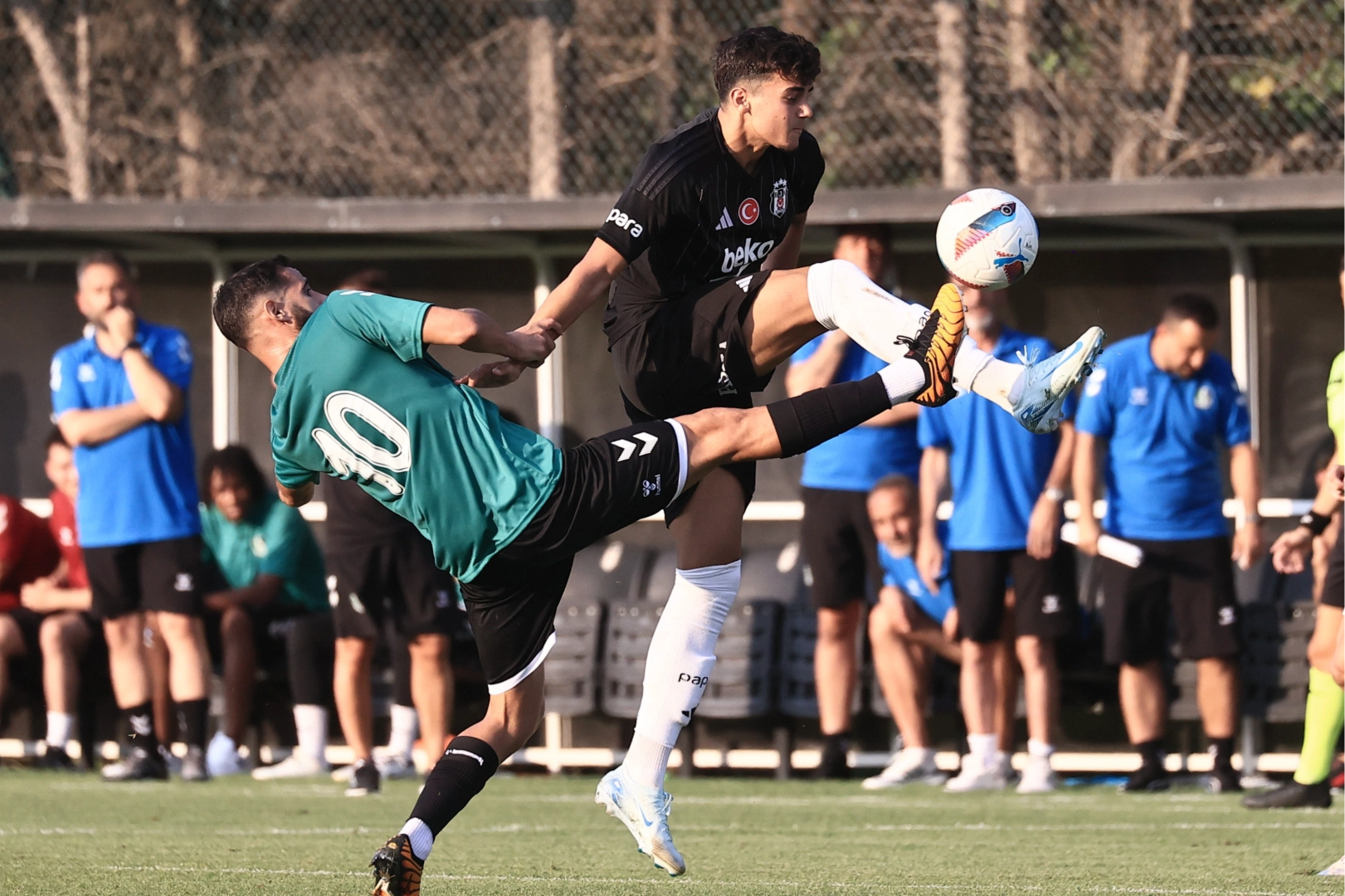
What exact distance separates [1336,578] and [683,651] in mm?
3089

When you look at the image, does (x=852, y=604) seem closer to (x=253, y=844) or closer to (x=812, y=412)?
(x=253, y=844)

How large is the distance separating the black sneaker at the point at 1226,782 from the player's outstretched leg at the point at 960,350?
4.31 meters

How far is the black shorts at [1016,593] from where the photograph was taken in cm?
919

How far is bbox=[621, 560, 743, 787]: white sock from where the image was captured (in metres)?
5.68

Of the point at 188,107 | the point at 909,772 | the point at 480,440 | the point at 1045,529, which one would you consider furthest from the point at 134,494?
the point at 188,107

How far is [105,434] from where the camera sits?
9477mm

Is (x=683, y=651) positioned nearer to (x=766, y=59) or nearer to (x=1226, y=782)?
(x=766, y=59)

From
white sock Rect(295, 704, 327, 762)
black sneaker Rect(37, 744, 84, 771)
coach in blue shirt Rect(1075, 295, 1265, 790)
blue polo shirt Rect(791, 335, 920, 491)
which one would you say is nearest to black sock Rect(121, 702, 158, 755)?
white sock Rect(295, 704, 327, 762)

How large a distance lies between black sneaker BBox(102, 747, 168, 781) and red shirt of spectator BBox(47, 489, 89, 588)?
73.0 inches

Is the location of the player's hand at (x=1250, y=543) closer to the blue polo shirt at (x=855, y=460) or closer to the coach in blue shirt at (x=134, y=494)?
the blue polo shirt at (x=855, y=460)

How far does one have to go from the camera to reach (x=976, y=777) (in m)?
9.14

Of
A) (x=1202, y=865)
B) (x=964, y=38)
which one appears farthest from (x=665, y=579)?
(x=1202, y=865)

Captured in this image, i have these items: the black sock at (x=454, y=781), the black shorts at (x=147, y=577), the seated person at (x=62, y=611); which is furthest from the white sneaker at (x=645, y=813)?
the seated person at (x=62, y=611)

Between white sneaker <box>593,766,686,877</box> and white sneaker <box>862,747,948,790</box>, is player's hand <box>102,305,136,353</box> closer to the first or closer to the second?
white sneaker <box>862,747,948,790</box>
